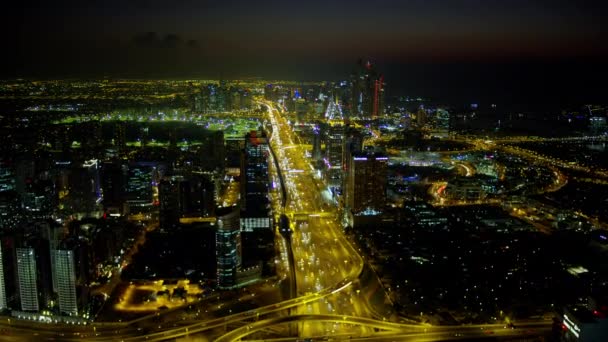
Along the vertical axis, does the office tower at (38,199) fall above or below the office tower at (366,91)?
below

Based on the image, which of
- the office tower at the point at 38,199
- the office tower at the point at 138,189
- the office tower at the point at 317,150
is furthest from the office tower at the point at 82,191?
the office tower at the point at 317,150

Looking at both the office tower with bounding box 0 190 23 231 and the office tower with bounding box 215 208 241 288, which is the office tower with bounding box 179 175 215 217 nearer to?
the office tower with bounding box 0 190 23 231

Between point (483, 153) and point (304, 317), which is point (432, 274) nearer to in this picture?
point (304, 317)

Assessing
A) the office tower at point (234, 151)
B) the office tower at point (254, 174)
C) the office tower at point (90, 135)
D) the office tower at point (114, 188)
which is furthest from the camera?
the office tower at point (90, 135)

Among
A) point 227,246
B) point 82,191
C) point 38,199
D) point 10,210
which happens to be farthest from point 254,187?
point 10,210

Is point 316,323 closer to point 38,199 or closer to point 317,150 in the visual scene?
point 38,199

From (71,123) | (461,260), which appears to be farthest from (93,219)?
(71,123)

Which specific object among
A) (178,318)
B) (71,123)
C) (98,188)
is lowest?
(178,318)

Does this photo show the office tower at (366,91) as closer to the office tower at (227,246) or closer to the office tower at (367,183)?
the office tower at (367,183)
